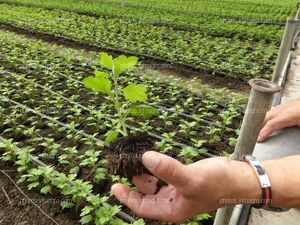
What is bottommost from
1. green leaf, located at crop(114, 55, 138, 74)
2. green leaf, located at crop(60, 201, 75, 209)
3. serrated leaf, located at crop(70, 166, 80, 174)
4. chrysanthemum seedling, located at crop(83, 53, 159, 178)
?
green leaf, located at crop(60, 201, 75, 209)

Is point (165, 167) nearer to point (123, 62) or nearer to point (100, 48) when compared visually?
point (123, 62)

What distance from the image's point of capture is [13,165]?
3.16m

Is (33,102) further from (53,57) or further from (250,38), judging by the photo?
(250,38)

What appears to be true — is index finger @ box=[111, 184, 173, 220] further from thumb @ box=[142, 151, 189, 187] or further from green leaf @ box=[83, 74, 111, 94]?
green leaf @ box=[83, 74, 111, 94]

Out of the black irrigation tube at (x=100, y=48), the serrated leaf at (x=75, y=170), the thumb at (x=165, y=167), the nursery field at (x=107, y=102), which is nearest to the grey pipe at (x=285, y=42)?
the nursery field at (x=107, y=102)

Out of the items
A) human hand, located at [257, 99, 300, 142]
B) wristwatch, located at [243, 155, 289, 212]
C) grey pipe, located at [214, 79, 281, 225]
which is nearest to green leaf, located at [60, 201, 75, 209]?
grey pipe, located at [214, 79, 281, 225]

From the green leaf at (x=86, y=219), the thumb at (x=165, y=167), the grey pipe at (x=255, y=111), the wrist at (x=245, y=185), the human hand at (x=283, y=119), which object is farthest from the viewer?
the green leaf at (x=86, y=219)

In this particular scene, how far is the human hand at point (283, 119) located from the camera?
1922 mm

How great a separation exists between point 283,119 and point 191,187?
109 cm

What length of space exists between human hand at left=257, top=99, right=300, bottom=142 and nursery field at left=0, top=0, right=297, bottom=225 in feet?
2.49

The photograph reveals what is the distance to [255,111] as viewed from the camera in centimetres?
148

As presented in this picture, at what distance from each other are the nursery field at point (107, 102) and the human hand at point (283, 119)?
0.76 metres

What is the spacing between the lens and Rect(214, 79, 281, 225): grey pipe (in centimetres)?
137

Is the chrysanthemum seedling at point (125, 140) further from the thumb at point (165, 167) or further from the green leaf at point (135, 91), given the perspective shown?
the thumb at point (165, 167)
